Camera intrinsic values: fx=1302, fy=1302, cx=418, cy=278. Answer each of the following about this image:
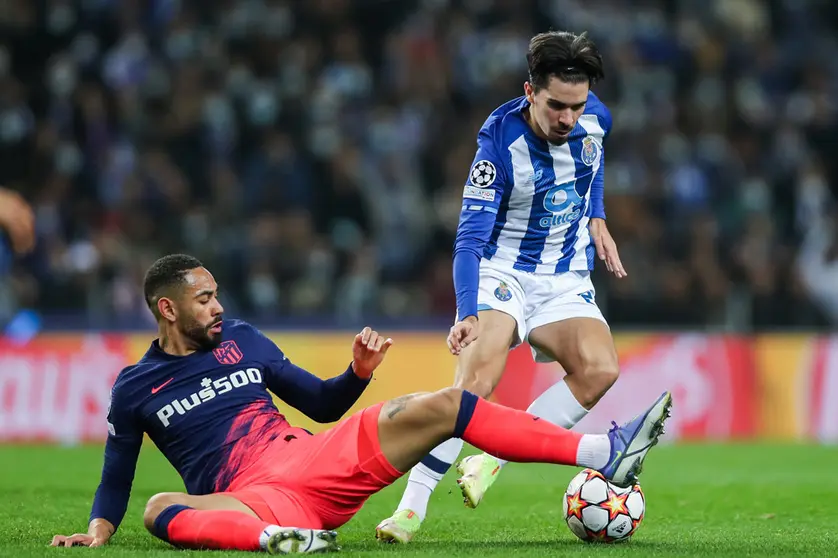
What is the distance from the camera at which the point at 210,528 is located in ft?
15.9

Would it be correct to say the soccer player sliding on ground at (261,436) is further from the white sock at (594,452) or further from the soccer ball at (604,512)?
the soccer ball at (604,512)

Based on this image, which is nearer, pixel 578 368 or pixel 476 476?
pixel 476 476

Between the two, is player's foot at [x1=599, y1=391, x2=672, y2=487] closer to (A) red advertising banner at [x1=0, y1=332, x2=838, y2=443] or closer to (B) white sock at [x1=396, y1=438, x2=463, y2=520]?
(B) white sock at [x1=396, y1=438, x2=463, y2=520]

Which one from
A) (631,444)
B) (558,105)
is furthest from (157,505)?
(558,105)

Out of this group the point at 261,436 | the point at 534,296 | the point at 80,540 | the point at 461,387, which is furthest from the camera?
the point at 534,296

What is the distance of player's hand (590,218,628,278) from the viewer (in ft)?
20.6

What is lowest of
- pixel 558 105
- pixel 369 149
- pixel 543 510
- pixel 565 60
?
pixel 543 510

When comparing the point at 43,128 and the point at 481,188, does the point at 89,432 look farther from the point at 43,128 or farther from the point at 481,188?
the point at 481,188

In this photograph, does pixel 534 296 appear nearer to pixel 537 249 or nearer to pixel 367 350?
pixel 537 249

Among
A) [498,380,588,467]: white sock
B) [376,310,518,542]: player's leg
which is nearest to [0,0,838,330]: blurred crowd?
[498,380,588,467]: white sock

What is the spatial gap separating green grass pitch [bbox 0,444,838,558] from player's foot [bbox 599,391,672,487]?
0.36 meters

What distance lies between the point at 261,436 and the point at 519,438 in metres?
1.12

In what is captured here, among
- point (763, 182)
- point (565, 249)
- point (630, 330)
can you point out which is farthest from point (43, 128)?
point (565, 249)

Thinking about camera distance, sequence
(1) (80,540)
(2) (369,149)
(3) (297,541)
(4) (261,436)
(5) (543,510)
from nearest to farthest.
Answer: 1. (3) (297,541)
2. (1) (80,540)
3. (4) (261,436)
4. (5) (543,510)
5. (2) (369,149)
